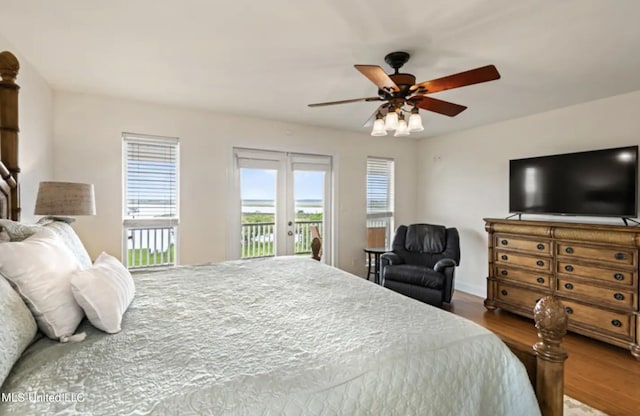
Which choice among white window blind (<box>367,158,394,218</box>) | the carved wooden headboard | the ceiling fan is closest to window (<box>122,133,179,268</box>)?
the carved wooden headboard

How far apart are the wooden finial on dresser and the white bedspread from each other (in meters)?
0.12

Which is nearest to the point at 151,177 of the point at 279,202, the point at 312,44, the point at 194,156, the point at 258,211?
the point at 194,156

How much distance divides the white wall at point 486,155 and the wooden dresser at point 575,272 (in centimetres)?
57

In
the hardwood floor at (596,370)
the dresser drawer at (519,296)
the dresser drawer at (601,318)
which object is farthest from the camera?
the dresser drawer at (519,296)

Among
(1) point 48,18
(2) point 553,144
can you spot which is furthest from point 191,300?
(2) point 553,144

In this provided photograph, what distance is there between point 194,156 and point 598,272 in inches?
178

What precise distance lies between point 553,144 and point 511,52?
2.11 meters

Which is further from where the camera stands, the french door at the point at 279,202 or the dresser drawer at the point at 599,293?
the french door at the point at 279,202

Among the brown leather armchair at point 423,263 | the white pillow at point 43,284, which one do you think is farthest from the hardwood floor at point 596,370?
the white pillow at point 43,284

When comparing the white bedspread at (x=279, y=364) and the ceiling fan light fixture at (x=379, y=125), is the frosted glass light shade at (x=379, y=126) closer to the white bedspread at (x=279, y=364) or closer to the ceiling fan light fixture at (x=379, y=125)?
the ceiling fan light fixture at (x=379, y=125)

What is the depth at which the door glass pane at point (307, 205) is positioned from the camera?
4.71 meters

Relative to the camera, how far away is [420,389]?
1091mm

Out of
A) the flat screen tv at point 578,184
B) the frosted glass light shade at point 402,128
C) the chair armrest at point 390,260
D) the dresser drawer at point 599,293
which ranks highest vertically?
the frosted glass light shade at point 402,128

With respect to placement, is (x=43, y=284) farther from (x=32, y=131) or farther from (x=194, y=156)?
(x=194, y=156)
